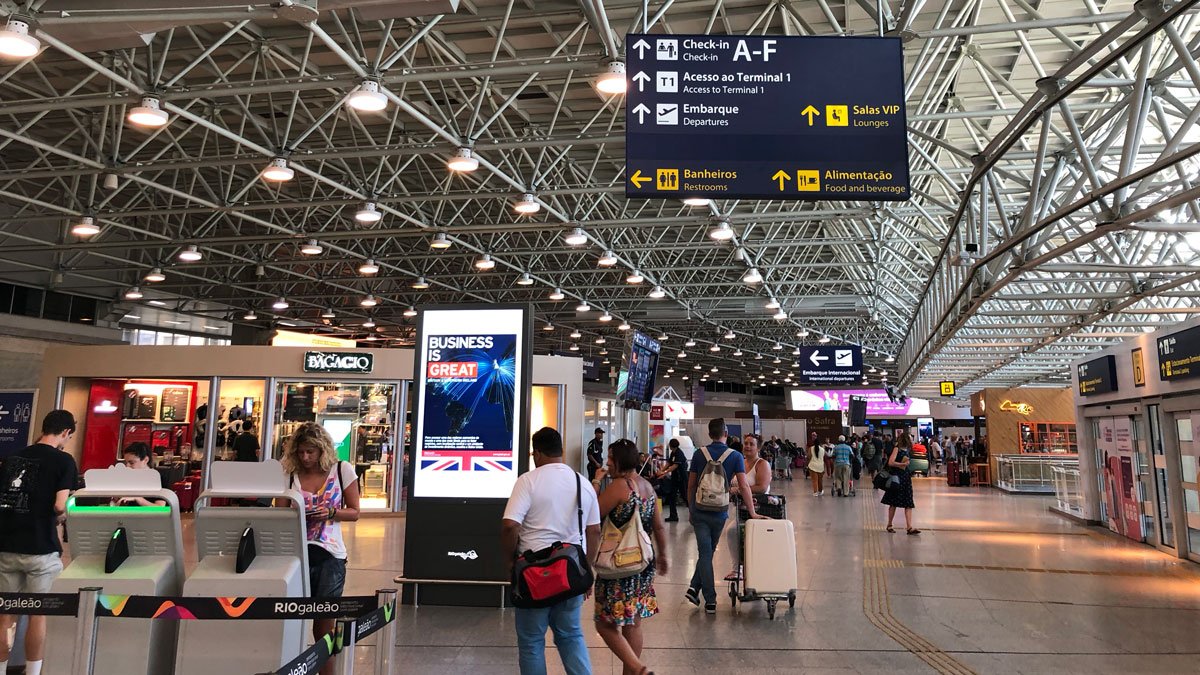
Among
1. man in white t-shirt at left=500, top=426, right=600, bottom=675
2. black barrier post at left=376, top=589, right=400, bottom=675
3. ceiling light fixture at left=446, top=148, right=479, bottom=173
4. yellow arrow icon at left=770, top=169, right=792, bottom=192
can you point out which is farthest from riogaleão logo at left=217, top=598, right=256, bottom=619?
ceiling light fixture at left=446, top=148, right=479, bottom=173

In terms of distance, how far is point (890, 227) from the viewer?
16.8 metres

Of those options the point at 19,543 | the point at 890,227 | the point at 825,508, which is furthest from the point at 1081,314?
the point at 19,543

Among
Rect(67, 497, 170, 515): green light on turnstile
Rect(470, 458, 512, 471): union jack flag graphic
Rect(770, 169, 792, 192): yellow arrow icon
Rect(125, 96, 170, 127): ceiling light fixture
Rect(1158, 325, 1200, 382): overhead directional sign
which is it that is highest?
Rect(125, 96, 170, 127): ceiling light fixture

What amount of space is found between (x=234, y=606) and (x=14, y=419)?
10700 millimetres

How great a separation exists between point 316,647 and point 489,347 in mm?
4306

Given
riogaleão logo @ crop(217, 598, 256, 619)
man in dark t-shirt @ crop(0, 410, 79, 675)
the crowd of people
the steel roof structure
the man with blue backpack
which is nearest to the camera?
riogaleão logo @ crop(217, 598, 256, 619)

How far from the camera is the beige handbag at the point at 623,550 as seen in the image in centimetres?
464

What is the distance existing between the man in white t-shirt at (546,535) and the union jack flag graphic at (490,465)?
295 cm

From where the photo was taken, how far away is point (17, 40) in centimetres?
701

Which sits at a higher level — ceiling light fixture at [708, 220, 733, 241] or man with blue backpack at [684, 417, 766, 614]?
ceiling light fixture at [708, 220, 733, 241]

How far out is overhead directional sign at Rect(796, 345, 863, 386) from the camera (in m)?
25.0

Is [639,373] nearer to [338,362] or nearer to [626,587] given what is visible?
[338,362]

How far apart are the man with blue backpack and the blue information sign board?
33.4 feet

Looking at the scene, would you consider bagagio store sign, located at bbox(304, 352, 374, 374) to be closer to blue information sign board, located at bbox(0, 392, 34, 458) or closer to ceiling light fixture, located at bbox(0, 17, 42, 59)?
blue information sign board, located at bbox(0, 392, 34, 458)
